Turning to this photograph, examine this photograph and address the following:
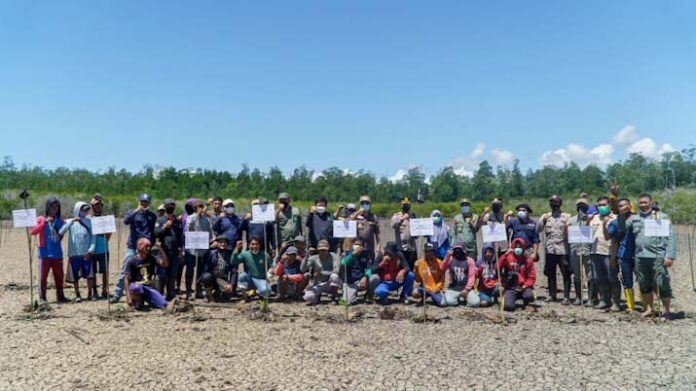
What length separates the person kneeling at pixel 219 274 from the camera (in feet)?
32.9

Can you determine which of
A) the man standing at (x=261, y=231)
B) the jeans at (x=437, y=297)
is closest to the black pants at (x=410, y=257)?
the jeans at (x=437, y=297)

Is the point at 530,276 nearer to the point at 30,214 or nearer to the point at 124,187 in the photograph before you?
the point at 30,214

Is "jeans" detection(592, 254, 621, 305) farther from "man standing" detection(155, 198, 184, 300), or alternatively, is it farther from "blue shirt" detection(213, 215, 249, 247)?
"man standing" detection(155, 198, 184, 300)

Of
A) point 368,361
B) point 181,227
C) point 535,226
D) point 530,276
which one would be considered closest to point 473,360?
point 368,361

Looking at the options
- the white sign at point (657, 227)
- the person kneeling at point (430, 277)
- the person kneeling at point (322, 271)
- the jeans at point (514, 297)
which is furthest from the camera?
the person kneeling at point (322, 271)

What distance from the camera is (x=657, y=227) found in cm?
815

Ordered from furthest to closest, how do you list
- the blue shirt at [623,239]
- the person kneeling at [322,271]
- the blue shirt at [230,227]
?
the blue shirt at [230,227] < the person kneeling at [322,271] < the blue shirt at [623,239]

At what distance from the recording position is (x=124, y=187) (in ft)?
145

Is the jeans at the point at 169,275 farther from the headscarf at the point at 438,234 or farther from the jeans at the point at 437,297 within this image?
the headscarf at the point at 438,234

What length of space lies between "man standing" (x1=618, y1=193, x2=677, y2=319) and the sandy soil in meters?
0.46

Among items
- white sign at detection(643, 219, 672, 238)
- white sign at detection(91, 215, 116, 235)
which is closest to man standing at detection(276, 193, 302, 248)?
white sign at detection(91, 215, 116, 235)

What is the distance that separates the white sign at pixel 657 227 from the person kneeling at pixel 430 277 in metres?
3.60

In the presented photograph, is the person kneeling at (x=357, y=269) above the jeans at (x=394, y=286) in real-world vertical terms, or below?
above

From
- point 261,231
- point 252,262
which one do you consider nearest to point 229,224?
point 261,231
